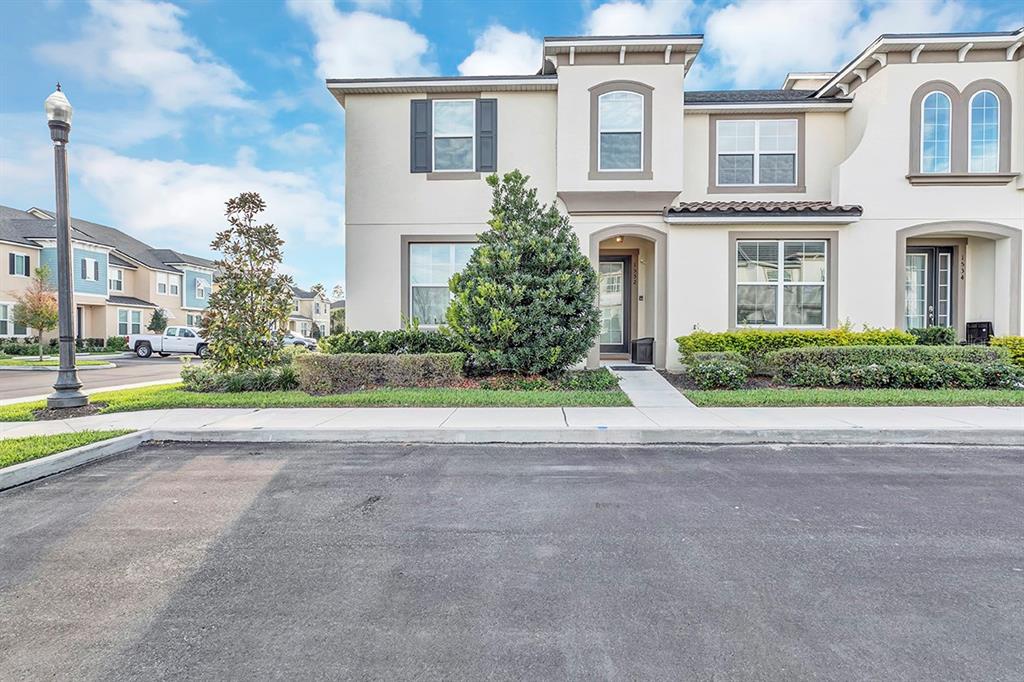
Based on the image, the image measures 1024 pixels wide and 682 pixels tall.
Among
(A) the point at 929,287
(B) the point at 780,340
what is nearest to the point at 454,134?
(B) the point at 780,340

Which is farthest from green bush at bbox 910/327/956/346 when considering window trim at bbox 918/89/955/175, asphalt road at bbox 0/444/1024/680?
asphalt road at bbox 0/444/1024/680

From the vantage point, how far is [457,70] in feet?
50.6

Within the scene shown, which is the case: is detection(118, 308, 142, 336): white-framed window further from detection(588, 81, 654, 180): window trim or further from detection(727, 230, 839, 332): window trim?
detection(727, 230, 839, 332): window trim

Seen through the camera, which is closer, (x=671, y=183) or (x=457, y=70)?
(x=671, y=183)

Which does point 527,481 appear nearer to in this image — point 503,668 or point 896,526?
point 503,668

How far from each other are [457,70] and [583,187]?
22.4ft

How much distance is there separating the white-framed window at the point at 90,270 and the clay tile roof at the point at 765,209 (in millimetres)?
34866

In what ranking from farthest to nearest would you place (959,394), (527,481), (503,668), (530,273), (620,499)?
(530,273), (959,394), (527,481), (620,499), (503,668)

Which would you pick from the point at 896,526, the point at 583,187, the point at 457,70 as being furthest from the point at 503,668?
the point at 457,70

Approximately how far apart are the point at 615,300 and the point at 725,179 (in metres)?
4.28

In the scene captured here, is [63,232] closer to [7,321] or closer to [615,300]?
[615,300]

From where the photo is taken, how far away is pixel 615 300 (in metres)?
14.4

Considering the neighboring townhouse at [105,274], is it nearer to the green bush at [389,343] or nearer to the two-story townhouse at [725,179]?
the green bush at [389,343]

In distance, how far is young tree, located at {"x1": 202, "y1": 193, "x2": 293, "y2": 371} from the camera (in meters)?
10.4
